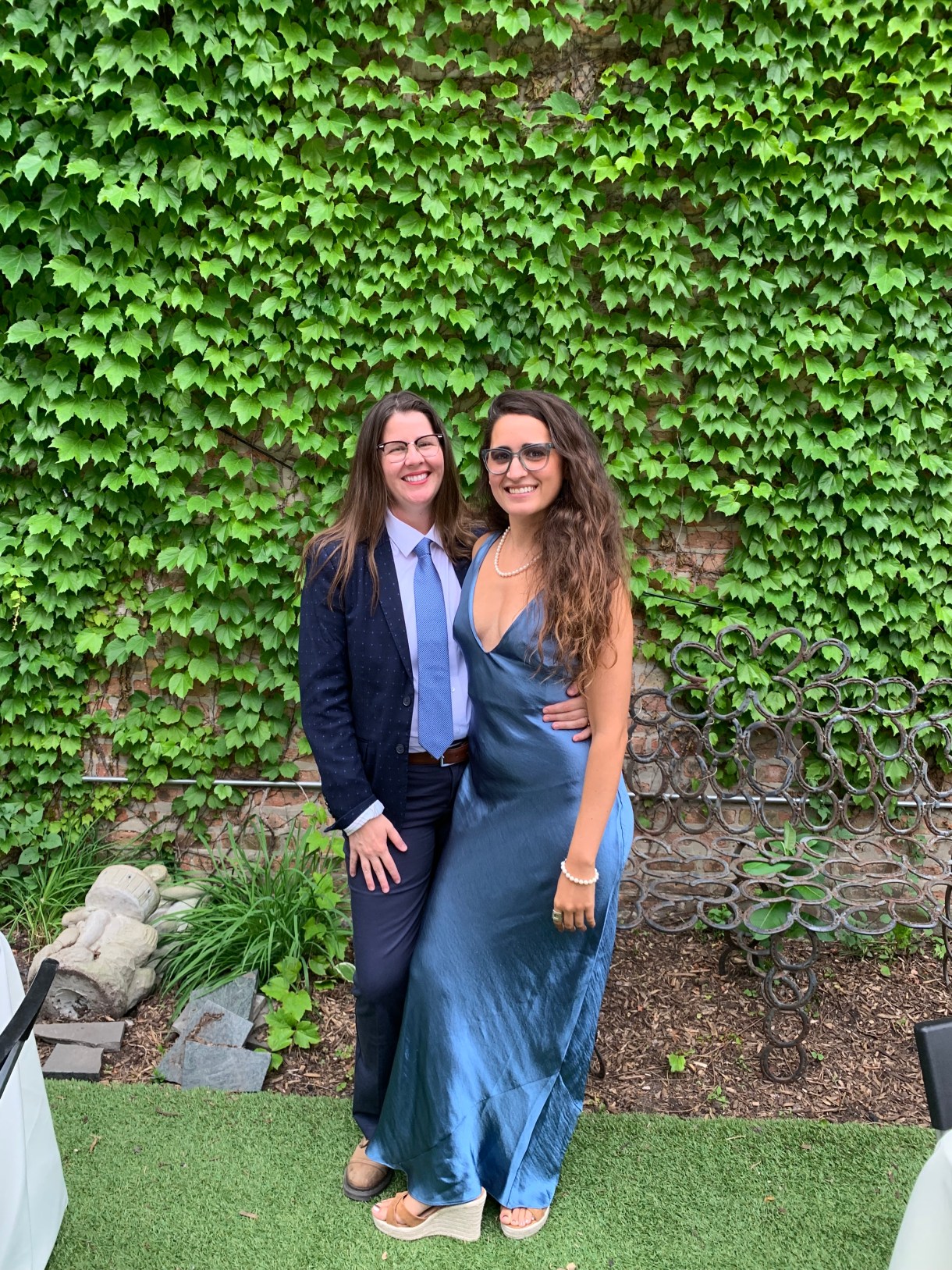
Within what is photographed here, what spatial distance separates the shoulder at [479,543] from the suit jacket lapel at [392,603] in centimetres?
22

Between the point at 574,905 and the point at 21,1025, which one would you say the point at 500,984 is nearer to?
the point at 574,905

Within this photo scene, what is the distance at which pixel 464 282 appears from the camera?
347 cm

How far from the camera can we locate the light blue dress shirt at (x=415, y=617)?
230 cm

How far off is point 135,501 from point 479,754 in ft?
7.27

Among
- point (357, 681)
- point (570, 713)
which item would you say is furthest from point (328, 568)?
point (570, 713)

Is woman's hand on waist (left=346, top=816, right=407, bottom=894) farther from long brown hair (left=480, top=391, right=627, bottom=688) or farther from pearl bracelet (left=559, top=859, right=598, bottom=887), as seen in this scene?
long brown hair (left=480, top=391, right=627, bottom=688)

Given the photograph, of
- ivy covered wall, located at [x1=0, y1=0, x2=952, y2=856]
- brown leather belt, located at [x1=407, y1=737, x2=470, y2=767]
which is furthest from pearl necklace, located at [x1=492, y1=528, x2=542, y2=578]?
ivy covered wall, located at [x1=0, y1=0, x2=952, y2=856]

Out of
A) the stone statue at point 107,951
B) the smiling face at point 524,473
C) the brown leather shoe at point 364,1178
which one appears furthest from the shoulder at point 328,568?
the stone statue at point 107,951

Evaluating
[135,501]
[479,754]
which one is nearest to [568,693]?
[479,754]

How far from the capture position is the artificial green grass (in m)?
2.24

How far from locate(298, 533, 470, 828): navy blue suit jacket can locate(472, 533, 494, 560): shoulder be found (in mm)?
218

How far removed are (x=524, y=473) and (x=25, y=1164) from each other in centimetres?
181

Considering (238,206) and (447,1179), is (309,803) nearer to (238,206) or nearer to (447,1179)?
(447,1179)

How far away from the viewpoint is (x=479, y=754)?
2.28 metres
